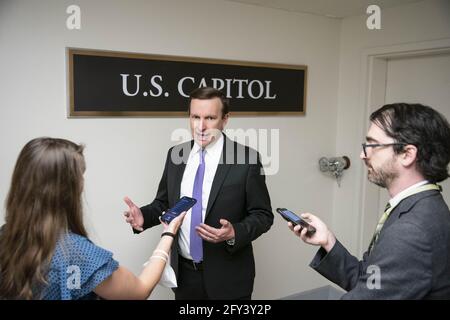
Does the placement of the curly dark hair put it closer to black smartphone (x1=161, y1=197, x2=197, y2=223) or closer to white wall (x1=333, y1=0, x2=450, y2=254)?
black smartphone (x1=161, y1=197, x2=197, y2=223)

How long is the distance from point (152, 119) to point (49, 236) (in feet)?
4.94

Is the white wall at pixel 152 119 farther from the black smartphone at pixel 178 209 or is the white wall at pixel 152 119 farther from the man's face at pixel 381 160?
the man's face at pixel 381 160

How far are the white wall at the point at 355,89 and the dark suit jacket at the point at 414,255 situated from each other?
1942mm

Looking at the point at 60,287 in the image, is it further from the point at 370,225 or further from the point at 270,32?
the point at 370,225

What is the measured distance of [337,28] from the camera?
3.29 m

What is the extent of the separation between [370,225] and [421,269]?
226 centimetres

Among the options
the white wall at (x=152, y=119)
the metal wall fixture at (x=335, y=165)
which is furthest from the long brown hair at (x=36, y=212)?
the metal wall fixture at (x=335, y=165)

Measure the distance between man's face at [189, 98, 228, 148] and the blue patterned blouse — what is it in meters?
1.00

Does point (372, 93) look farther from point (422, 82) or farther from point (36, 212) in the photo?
point (36, 212)

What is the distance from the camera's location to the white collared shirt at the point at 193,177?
2064mm

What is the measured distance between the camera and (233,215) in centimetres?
206

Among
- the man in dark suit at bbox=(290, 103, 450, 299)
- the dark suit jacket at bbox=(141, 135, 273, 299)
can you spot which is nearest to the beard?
the man in dark suit at bbox=(290, 103, 450, 299)

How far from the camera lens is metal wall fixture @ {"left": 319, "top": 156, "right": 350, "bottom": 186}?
3.27 meters

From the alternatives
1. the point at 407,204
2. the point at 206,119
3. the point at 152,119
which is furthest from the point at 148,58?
the point at 407,204
